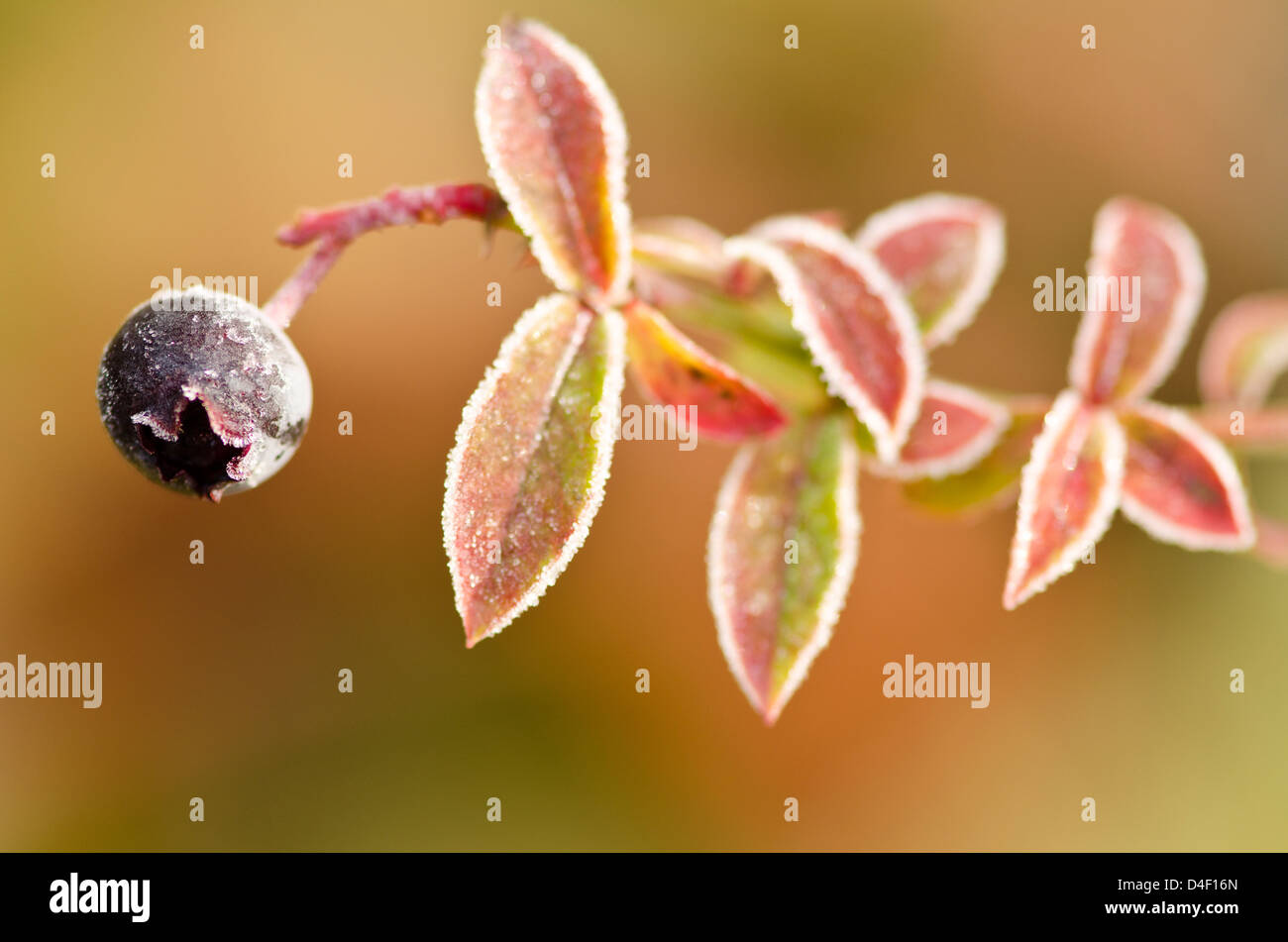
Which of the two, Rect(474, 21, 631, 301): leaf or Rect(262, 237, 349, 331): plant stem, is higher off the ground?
Rect(474, 21, 631, 301): leaf

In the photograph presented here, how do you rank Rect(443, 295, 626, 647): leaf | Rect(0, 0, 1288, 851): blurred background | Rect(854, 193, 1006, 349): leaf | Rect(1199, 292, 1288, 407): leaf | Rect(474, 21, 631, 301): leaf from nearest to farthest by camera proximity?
Rect(443, 295, 626, 647): leaf
Rect(474, 21, 631, 301): leaf
Rect(854, 193, 1006, 349): leaf
Rect(1199, 292, 1288, 407): leaf
Rect(0, 0, 1288, 851): blurred background

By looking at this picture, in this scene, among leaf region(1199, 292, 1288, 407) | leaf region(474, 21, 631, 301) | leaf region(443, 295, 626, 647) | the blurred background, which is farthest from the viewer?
the blurred background

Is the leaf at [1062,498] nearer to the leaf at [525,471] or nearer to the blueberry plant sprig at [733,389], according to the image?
the blueberry plant sprig at [733,389]

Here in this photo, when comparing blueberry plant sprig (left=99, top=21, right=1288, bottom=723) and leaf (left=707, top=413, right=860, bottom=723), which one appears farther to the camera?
leaf (left=707, top=413, right=860, bottom=723)

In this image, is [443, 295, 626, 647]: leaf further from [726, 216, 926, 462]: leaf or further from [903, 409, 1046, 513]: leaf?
[903, 409, 1046, 513]: leaf

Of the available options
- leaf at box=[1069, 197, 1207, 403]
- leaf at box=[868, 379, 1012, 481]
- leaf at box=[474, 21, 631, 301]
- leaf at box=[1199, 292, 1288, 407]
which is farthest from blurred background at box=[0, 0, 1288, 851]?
leaf at box=[474, 21, 631, 301]

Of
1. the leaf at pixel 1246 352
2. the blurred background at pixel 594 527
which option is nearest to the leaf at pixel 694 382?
the leaf at pixel 1246 352

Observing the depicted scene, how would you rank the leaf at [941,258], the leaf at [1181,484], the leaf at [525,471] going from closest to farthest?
the leaf at [525,471]
the leaf at [1181,484]
the leaf at [941,258]
